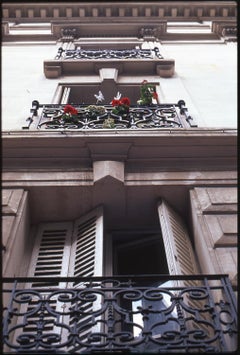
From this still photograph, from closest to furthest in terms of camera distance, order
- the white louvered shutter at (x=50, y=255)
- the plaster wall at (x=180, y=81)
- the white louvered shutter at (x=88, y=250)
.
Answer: the white louvered shutter at (x=88, y=250) → the white louvered shutter at (x=50, y=255) → the plaster wall at (x=180, y=81)

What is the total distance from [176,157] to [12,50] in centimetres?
952

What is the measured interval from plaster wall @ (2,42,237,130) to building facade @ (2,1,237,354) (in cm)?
7

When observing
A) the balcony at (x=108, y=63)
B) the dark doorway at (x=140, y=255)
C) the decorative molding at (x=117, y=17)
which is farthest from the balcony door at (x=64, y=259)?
the decorative molding at (x=117, y=17)

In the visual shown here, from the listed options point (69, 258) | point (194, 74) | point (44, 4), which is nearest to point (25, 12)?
point (44, 4)

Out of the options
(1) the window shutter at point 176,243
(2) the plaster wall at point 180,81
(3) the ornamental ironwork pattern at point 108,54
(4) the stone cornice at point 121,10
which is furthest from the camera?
(4) the stone cornice at point 121,10

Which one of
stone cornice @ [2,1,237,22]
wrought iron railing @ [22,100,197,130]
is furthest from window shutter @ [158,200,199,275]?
stone cornice @ [2,1,237,22]

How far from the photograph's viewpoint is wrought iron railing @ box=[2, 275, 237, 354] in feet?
13.5

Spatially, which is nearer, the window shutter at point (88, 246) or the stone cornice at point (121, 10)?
the window shutter at point (88, 246)

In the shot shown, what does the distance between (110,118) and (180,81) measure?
3.88 metres

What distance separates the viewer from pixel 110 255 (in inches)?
245

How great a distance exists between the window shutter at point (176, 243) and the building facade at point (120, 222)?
0.07ft

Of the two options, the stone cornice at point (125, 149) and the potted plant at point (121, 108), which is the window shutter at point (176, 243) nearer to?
the stone cornice at point (125, 149)

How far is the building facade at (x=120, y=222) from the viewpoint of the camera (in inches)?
176

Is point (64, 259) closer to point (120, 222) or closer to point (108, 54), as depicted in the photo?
point (120, 222)
